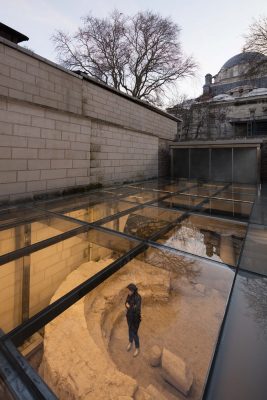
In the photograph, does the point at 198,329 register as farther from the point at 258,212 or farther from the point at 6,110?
the point at 6,110

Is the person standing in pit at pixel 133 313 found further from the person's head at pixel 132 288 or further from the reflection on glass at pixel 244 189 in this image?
the reflection on glass at pixel 244 189

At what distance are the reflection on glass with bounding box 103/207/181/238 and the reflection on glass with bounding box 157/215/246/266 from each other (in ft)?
0.91

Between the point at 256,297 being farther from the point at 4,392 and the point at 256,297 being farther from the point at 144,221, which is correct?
the point at 144,221

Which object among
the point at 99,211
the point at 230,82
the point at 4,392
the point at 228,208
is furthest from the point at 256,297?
the point at 230,82

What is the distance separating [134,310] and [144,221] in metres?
2.36

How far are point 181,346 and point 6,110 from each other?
210 inches

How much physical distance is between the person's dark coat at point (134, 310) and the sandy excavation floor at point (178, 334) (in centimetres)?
4

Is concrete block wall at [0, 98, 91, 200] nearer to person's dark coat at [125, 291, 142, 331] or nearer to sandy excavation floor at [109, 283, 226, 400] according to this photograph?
person's dark coat at [125, 291, 142, 331]

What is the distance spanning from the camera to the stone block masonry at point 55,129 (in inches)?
193

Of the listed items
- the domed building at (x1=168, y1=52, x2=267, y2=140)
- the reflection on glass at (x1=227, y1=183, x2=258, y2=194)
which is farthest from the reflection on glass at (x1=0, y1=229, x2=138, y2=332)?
the domed building at (x1=168, y1=52, x2=267, y2=140)

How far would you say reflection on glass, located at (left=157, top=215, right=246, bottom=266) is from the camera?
2.87 metres

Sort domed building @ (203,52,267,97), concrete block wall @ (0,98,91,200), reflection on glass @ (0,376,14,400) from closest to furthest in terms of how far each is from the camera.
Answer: reflection on glass @ (0,376,14,400) < concrete block wall @ (0,98,91,200) < domed building @ (203,52,267,97)

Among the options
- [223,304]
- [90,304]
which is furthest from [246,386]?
→ [90,304]

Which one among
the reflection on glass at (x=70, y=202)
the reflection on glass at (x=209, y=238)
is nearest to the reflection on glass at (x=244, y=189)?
the reflection on glass at (x=209, y=238)
